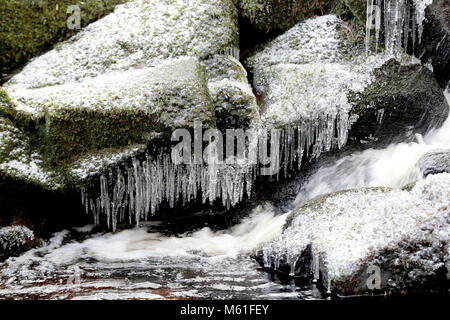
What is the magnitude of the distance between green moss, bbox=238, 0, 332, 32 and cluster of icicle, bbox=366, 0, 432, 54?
4.55ft

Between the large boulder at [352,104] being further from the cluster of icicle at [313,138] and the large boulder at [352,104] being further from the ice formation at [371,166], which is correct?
the ice formation at [371,166]

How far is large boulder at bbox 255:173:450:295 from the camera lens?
450cm

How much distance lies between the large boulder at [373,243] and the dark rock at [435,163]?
47 cm

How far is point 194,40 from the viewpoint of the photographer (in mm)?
7789

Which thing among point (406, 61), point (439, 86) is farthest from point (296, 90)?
point (439, 86)

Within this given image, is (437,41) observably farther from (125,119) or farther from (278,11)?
(125,119)

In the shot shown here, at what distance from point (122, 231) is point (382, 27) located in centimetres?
574

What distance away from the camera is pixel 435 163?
223 inches

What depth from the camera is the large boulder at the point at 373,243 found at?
450 centimetres

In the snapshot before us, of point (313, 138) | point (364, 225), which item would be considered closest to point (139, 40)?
point (313, 138)

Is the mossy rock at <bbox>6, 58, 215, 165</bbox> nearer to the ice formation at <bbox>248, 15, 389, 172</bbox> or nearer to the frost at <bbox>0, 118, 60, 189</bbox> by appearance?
the frost at <bbox>0, 118, 60, 189</bbox>

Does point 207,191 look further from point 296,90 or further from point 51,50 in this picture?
point 51,50

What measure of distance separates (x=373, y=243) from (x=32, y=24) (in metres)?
6.96

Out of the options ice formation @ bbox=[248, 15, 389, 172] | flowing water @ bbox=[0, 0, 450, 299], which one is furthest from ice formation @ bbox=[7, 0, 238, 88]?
flowing water @ bbox=[0, 0, 450, 299]
